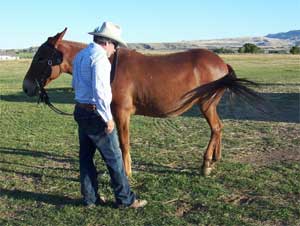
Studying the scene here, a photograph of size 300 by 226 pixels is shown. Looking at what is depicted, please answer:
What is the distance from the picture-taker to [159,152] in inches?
343

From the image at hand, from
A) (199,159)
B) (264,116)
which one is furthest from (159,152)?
(264,116)

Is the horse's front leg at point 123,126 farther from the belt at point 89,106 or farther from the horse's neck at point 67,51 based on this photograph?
the belt at point 89,106

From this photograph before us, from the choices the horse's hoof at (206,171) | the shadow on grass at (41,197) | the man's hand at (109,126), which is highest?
the man's hand at (109,126)

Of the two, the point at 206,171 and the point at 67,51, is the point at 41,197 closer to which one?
the point at 67,51

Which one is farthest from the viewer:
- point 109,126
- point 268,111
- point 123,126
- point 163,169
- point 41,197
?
point 268,111

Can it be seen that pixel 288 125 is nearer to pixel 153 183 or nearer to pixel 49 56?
pixel 153 183

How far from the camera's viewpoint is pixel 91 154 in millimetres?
5660

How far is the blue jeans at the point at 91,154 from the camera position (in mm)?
5309

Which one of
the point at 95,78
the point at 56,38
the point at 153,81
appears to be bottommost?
the point at 153,81

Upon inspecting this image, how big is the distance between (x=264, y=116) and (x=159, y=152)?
5.07 metres

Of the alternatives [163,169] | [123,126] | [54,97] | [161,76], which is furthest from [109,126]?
[54,97]

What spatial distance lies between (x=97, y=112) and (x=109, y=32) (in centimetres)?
88

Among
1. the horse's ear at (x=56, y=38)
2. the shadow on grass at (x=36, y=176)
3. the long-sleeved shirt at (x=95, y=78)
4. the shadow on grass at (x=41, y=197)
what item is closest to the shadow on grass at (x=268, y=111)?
the shadow on grass at (x=36, y=176)

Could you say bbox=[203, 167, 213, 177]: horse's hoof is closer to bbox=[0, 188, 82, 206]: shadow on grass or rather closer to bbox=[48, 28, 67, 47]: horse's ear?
bbox=[0, 188, 82, 206]: shadow on grass
